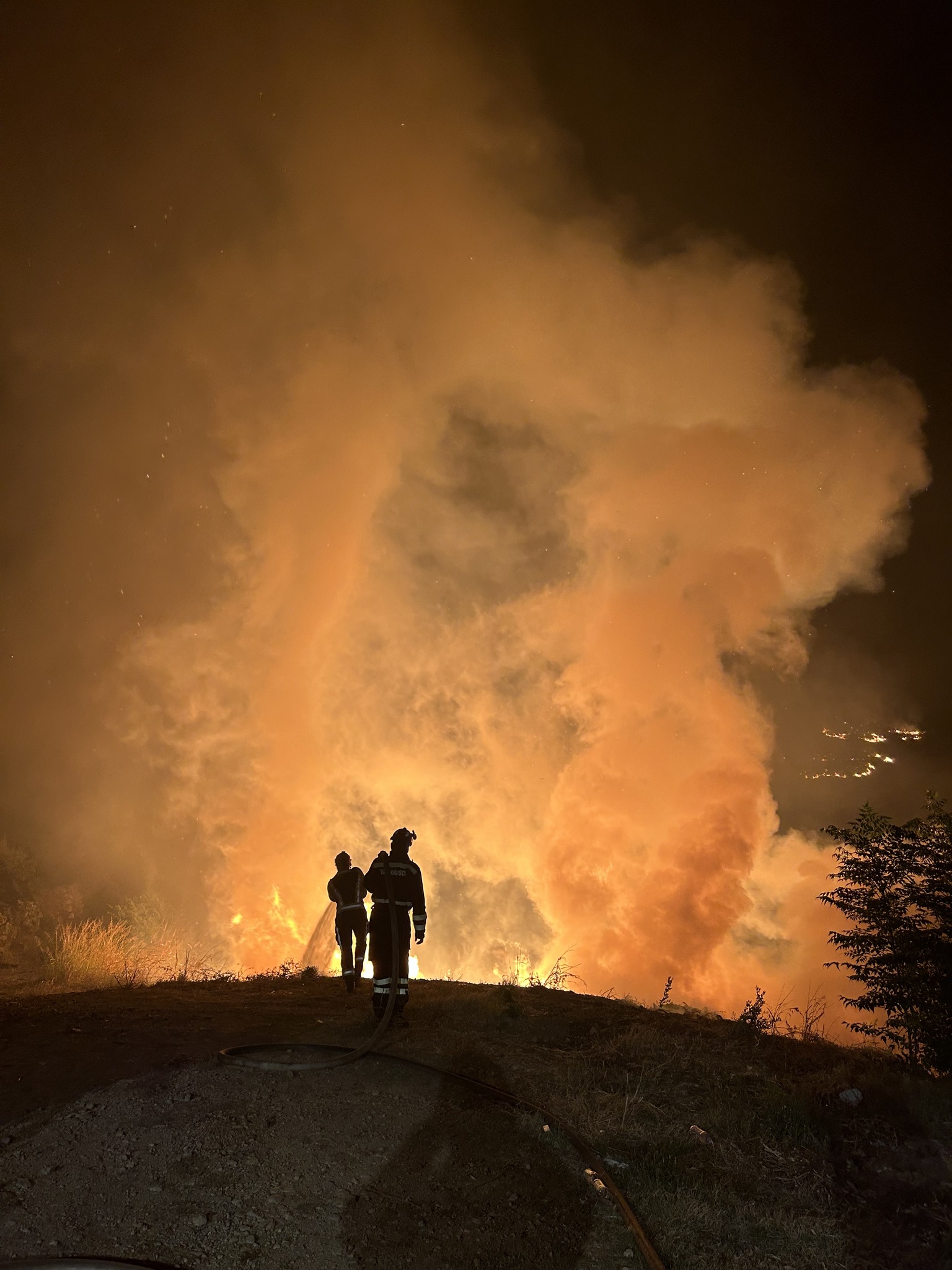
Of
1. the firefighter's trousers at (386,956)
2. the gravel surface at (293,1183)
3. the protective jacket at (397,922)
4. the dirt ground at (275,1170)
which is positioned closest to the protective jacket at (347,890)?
the protective jacket at (397,922)

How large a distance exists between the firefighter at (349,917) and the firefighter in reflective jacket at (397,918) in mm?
1898

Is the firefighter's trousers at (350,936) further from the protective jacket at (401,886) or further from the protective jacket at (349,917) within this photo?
the protective jacket at (401,886)

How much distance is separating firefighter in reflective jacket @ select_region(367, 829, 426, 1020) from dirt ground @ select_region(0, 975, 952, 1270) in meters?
0.67

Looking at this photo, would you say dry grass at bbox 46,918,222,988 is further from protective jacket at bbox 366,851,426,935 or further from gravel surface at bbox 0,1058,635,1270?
gravel surface at bbox 0,1058,635,1270

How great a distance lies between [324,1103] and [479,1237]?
184 cm

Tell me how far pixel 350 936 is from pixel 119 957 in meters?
9.75

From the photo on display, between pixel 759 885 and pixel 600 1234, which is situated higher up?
pixel 759 885

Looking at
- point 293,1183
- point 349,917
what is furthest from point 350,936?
point 293,1183

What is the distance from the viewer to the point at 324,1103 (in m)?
5.05

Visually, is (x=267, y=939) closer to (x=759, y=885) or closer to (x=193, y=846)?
(x=193, y=846)

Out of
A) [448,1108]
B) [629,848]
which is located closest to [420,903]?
[448,1108]

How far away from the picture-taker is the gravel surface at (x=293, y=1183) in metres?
3.42

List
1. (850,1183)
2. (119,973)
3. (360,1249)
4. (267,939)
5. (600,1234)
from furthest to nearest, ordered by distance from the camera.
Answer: (267,939) < (119,973) < (850,1183) < (600,1234) < (360,1249)

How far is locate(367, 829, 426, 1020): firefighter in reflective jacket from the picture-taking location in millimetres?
7789
